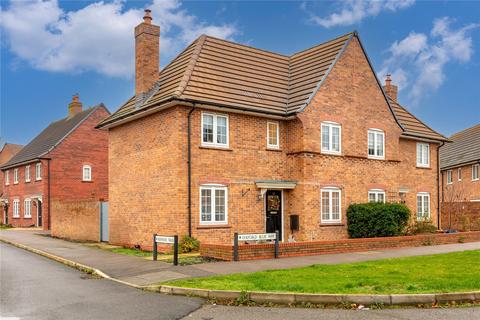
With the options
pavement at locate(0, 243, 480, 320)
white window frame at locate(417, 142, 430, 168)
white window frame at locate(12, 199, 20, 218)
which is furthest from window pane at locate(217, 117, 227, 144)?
white window frame at locate(12, 199, 20, 218)

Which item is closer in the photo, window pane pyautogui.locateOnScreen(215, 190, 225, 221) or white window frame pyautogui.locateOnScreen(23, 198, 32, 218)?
window pane pyautogui.locateOnScreen(215, 190, 225, 221)

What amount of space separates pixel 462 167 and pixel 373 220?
1030 inches

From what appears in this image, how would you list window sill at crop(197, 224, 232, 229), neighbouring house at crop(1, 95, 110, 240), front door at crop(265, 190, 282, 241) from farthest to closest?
neighbouring house at crop(1, 95, 110, 240) < front door at crop(265, 190, 282, 241) < window sill at crop(197, 224, 232, 229)

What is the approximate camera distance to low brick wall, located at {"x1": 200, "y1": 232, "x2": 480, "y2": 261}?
16312 mm

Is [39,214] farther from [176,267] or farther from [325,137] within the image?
[176,267]

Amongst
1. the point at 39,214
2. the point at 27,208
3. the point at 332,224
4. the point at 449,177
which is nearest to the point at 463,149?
the point at 449,177

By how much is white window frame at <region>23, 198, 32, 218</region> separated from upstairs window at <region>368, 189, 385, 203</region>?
29990 millimetres

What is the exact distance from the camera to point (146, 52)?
72.4 ft

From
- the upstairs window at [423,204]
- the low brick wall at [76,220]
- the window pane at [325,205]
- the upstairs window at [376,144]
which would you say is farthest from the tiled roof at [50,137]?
the upstairs window at [423,204]

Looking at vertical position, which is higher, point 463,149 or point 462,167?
point 463,149

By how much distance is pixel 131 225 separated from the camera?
22.0m

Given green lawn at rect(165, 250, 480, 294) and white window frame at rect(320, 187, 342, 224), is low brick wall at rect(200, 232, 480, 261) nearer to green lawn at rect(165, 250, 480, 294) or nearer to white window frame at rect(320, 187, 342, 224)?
green lawn at rect(165, 250, 480, 294)

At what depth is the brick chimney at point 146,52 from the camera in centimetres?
2212

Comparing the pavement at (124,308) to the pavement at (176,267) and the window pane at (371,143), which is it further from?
the window pane at (371,143)
